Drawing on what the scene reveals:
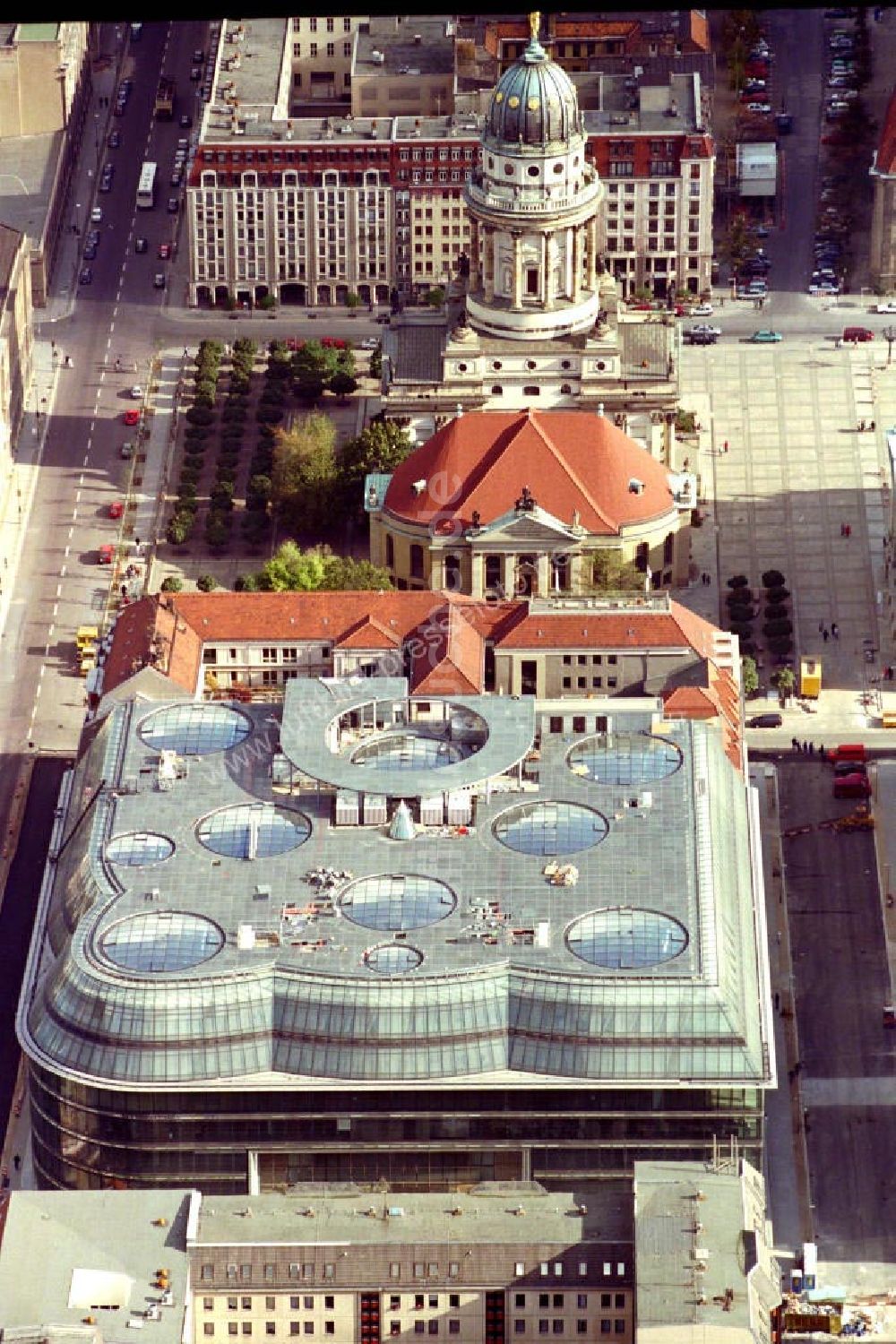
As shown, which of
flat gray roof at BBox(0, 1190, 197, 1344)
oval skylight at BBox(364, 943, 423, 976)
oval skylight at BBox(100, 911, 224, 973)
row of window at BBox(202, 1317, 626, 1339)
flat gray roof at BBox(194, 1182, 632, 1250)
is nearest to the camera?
flat gray roof at BBox(0, 1190, 197, 1344)

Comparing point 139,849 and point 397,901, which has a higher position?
point 139,849

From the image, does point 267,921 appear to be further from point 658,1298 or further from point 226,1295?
point 658,1298

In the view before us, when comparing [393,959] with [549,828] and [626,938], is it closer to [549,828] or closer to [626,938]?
[626,938]

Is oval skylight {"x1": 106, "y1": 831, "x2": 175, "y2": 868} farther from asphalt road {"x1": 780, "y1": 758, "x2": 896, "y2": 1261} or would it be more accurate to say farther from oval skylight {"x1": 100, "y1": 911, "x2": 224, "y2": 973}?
asphalt road {"x1": 780, "y1": 758, "x2": 896, "y2": 1261}

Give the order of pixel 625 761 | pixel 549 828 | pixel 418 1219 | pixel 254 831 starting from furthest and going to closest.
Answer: pixel 625 761 → pixel 254 831 → pixel 549 828 → pixel 418 1219

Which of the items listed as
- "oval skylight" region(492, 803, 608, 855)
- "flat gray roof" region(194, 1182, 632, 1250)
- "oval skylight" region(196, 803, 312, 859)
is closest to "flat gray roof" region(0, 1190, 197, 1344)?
"flat gray roof" region(194, 1182, 632, 1250)

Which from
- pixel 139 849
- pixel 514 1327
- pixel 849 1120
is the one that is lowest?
pixel 514 1327

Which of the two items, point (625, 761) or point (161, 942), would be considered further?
point (625, 761)

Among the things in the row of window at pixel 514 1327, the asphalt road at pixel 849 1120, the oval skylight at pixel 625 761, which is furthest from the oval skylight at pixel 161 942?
the asphalt road at pixel 849 1120

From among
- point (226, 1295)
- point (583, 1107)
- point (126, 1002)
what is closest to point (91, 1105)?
point (126, 1002)

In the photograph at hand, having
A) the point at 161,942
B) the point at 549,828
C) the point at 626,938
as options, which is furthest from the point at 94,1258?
the point at 549,828

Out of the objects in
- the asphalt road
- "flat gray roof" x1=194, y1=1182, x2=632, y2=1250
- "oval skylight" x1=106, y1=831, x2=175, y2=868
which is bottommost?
"flat gray roof" x1=194, y1=1182, x2=632, y2=1250
